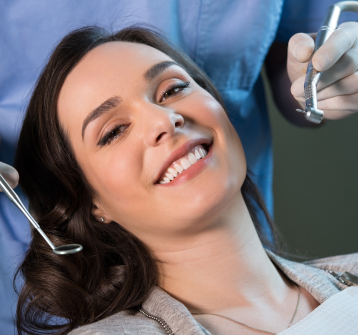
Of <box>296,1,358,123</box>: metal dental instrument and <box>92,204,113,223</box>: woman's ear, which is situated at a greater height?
<box>296,1,358,123</box>: metal dental instrument

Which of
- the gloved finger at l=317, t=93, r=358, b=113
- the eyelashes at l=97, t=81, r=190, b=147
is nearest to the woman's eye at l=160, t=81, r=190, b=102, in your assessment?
the eyelashes at l=97, t=81, r=190, b=147

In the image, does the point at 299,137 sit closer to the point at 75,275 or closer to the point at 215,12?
the point at 215,12

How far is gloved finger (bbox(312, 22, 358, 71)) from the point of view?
81cm

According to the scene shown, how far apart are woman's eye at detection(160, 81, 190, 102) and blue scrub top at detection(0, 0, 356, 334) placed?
0.26 m

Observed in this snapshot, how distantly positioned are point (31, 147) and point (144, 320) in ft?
1.59

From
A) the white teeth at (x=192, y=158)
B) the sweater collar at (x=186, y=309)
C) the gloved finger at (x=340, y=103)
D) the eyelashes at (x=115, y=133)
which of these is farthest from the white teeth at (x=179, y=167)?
the gloved finger at (x=340, y=103)

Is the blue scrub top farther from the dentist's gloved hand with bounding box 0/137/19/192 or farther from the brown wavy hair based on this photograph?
the dentist's gloved hand with bounding box 0/137/19/192

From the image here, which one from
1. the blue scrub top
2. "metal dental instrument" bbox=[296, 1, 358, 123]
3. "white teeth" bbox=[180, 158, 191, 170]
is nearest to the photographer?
"metal dental instrument" bbox=[296, 1, 358, 123]

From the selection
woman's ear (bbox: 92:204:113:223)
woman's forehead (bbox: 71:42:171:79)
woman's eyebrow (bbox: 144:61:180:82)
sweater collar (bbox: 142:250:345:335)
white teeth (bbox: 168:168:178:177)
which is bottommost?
sweater collar (bbox: 142:250:345:335)

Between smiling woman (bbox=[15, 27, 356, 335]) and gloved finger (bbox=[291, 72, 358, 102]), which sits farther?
gloved finger (bbox=[291, 72, 358, 102])

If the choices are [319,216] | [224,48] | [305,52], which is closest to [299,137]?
[319,216]

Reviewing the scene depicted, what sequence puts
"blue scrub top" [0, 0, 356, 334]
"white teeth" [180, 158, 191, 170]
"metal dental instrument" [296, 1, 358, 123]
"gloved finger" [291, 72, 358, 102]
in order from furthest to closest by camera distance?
"blue scrub top" [0, 0, 356, 334], "gloved finger" [291, 72, 358, 102], "white teeth" [180, 158, 191, 170], "metal dental instrument" [296, 1, 358, 123]

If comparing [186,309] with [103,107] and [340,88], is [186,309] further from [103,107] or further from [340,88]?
[340,88]

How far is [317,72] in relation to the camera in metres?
0.83
